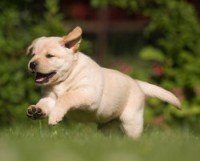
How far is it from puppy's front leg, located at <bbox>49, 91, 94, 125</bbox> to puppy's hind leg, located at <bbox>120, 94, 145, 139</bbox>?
65 centimetres

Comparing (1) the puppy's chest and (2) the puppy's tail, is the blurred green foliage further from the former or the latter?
(1) the puppy's chest

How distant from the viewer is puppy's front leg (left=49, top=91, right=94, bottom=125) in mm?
6977

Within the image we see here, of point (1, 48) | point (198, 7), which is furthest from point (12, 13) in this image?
point (198, 7)

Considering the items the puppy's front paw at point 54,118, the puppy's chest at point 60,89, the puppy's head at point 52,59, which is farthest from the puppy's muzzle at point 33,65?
the puppy's front paw at point 54,118

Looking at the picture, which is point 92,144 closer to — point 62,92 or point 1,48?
point 62,92

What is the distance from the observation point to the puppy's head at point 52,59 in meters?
7.29

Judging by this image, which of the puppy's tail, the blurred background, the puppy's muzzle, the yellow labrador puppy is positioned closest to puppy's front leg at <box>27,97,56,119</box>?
the yellow labrador puppy

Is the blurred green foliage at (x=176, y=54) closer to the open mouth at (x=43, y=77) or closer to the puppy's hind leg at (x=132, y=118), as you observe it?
the puppy's hind leg at (x=132, y=118)

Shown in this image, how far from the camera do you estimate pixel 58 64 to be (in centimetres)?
737

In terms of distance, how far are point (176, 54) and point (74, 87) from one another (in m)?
3.69

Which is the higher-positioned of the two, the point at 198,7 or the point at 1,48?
the point at 1,48

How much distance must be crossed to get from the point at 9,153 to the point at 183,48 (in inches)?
219

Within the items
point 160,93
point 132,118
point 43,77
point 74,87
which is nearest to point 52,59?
point 43,77

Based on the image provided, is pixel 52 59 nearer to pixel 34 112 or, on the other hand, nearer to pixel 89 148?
pixel 34 112
